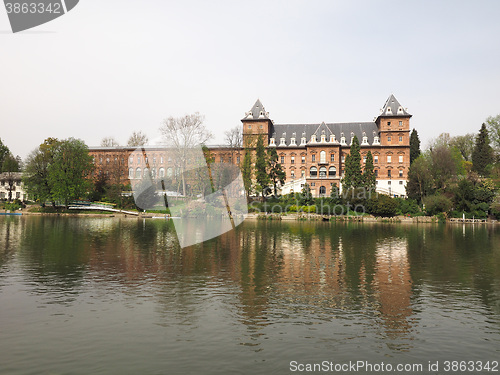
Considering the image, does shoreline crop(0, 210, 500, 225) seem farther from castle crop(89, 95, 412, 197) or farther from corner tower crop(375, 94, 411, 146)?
corner tower crop(375, 94, 411, 146)

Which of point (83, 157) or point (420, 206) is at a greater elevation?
point (83, 157)

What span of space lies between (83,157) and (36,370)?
66.0 metres

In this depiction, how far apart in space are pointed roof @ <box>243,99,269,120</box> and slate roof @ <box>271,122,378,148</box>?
6.21 meters

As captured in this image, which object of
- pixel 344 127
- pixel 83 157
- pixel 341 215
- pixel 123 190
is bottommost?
pixel 341 215

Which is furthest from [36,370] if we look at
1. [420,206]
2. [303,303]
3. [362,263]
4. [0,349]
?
[420,206]

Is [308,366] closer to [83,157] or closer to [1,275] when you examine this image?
[1,275]

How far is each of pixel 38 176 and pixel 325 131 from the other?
58437 mm

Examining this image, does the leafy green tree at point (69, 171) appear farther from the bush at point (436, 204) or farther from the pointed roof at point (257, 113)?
the bush at point (436, 204)

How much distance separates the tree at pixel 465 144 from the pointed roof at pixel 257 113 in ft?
166

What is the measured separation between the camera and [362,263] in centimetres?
2050

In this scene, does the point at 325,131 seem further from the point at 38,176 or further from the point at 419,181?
the point at 38,176

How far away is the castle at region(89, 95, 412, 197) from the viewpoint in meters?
80.4

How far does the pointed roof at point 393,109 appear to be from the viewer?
267ft

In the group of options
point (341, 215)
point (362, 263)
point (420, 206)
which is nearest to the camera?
point (362, 263)
